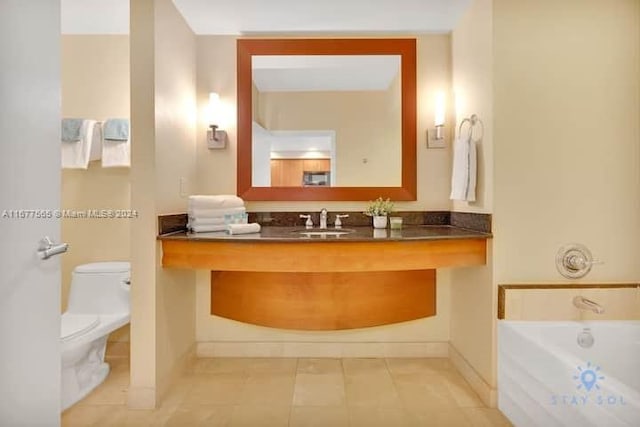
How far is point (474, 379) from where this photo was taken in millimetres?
2004

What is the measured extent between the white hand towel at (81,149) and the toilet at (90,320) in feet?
2.16

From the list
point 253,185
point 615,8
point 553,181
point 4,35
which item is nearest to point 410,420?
point 553,181

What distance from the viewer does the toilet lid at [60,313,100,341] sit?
1809 mm

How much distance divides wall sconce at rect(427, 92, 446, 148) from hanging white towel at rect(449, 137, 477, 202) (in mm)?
303

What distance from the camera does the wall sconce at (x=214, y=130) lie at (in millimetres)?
2309

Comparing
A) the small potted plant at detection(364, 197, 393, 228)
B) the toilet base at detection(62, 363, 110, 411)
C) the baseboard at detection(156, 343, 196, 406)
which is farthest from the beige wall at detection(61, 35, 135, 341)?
the small potted plant at detection(364, 197, 393, 228)

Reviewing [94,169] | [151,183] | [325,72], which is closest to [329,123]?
[325,72]

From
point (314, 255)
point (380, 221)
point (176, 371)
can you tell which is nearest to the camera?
point (314, 255)

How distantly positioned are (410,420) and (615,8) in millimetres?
2334

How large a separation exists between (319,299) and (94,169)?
5.79 feet

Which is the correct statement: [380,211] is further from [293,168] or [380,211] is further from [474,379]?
[474,379]

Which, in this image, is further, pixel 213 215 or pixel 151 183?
pixel 213 215

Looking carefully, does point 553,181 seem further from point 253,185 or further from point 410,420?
point 253,185

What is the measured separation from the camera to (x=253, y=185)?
239cm
